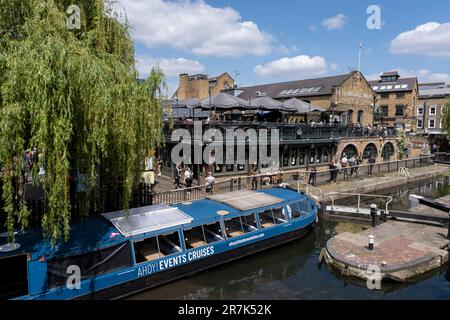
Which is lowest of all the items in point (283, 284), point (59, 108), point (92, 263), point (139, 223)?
point (283, 284)

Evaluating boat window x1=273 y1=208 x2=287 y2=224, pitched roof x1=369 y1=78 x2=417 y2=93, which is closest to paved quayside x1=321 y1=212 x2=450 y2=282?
boat window x1=273 y1=208 x2=287 y2=224

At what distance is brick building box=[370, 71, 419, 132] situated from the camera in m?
49.4

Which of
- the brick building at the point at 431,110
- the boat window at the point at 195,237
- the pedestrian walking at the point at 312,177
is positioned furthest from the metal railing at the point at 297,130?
the brick building at the point at 431,110

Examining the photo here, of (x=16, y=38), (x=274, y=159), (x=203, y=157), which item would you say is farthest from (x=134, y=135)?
(x=274, y=159)

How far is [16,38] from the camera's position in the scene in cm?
859

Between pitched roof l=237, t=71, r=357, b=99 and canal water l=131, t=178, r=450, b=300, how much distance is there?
83.4 feet

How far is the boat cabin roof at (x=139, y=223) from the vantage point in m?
8.54

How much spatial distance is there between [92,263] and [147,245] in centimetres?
234

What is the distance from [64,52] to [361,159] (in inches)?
1071

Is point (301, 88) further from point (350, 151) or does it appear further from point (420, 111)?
point (420, 111)

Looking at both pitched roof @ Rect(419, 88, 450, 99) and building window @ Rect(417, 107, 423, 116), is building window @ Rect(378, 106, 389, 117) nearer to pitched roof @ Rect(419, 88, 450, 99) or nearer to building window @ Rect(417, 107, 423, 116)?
building window @ Rect(417, 107, 423, 116)

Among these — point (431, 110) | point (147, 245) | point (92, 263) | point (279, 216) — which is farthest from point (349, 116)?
point (92, 263)

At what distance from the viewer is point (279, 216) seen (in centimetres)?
1376

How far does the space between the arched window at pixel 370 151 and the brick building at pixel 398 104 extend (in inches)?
752
